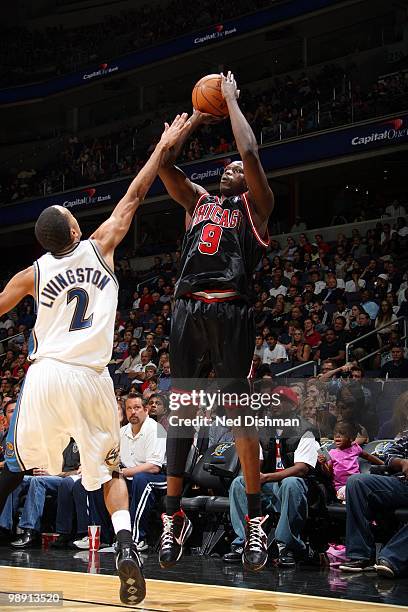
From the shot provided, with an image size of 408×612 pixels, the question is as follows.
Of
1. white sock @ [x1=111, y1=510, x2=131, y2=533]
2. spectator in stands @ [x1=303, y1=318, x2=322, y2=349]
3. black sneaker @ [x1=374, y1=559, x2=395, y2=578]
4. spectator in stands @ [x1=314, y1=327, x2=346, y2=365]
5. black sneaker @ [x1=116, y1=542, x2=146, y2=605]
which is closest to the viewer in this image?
black sneaker @ [x1=116, y1=542, x2=146, y2=605]

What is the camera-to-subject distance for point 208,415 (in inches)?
278

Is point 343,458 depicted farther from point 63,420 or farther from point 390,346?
point 390,346

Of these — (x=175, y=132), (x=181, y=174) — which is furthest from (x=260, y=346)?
(x=175, y=132)

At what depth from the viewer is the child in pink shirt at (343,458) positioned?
22.7 ft

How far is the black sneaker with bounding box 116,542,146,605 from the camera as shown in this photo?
13.3 ft

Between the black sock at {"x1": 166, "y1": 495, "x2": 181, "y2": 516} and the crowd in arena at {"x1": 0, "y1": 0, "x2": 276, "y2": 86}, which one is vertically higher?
the crowd in arena at {"x1": 0, "y1": 0, "x2": 276, "y2": 86}

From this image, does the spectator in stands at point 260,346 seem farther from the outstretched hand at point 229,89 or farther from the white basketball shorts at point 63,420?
the white basketball shorts at point 63,420

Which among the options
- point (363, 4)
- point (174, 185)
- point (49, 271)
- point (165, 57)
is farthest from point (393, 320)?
point (165, 57)

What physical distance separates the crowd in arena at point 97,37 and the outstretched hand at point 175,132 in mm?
16966

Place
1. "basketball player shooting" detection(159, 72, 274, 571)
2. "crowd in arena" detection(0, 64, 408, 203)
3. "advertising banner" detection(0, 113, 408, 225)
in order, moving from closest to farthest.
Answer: "basketball player shooting" detection(159, 72, 274, 571) < "advertising banner" detection(0, 113, 408, 225) < "crowd in arena" detection(0, 64, 408, 203)

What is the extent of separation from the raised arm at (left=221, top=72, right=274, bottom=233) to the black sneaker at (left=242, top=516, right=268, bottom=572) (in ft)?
5.72

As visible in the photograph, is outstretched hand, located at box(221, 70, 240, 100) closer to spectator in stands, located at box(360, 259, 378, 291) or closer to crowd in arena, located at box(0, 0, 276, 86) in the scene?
spectator in stands, located at box(360, 259, 378, 291)

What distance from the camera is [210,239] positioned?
4957 mm

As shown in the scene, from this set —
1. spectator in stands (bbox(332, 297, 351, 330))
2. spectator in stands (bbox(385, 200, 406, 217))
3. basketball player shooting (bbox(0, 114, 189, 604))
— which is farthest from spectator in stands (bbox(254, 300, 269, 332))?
basketball player shooting (bbox(0, 114, 189, 604))
